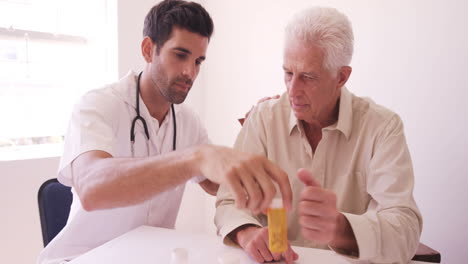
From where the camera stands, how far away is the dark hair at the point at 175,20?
1.69m

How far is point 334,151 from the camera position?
1.42 m

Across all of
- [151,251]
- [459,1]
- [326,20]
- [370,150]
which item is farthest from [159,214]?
[459,1]

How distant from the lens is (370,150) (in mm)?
1351

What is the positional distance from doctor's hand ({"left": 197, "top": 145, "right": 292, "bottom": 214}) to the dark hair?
948 mm

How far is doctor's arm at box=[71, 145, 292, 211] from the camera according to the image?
848mm

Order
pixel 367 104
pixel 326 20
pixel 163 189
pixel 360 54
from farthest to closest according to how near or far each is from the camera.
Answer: pixel 360 54 → pixel 367 104 → pixel 326 20 → pixel 163 189

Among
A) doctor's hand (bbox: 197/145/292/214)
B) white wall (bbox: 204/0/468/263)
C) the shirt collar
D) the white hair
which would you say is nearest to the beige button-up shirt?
the shirt collar

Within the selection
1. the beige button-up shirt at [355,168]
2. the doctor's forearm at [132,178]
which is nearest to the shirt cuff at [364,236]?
the beige button-up shirt at [355,168]

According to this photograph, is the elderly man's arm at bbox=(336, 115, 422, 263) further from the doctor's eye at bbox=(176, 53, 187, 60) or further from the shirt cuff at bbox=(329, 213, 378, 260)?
the doctor's eye at bbox=(176, 53, 187, 60)

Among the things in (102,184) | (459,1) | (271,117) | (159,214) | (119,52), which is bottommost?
(159,214)

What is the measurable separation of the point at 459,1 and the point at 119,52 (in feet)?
7.13

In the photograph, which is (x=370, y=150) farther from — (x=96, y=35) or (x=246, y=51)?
(x=96, y=35)

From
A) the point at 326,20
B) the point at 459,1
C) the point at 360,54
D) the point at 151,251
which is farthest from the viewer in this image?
the point at 360,54

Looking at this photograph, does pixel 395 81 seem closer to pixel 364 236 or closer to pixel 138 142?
pixel 364 236
